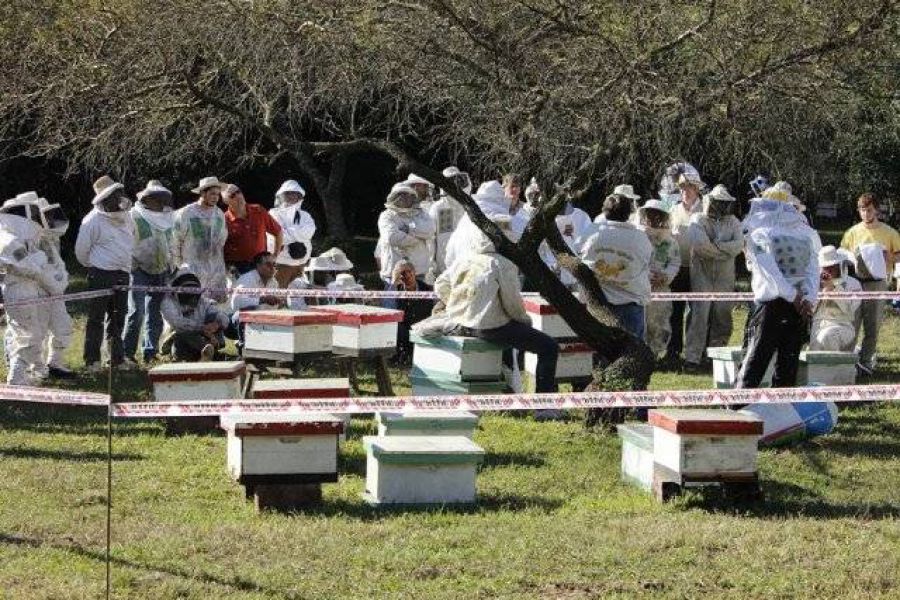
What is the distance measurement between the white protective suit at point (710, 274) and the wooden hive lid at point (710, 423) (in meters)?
6.68

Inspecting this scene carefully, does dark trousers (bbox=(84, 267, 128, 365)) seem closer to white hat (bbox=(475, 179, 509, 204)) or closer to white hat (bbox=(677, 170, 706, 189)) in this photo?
white hat (bbox=(475, 179, 509, 204))

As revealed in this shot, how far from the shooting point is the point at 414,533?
7.77 m

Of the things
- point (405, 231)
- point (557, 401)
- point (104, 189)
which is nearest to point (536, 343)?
point (557, 401)

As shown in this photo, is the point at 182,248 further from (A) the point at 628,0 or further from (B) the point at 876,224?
(B) the point at 876,224

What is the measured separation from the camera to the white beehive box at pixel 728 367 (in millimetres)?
12031

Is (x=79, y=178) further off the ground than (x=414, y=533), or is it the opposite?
(x=79, y=178)

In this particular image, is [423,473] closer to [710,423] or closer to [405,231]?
[710,423]

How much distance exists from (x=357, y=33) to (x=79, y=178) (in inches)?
735

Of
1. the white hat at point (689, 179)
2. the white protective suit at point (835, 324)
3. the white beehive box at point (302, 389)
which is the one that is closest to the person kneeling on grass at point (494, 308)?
the white beehive box at point (302, 389)

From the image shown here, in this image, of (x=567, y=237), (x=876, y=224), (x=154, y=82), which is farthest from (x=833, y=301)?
(x=154, y=82)

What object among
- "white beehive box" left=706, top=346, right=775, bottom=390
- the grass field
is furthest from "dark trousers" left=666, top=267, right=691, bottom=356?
the grass field

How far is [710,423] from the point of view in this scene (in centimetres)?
817

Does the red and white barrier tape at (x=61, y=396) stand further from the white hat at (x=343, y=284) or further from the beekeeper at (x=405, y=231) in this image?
the beekeeper at (x=405, y=231)

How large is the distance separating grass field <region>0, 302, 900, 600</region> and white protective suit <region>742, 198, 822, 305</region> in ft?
3.72
